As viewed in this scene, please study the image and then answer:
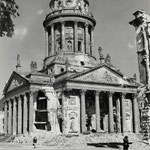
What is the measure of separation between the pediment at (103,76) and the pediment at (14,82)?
9500 millimetres

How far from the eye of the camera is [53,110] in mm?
46156

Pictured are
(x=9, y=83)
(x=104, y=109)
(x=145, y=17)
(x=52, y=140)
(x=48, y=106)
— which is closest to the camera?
(x=145, y=17)

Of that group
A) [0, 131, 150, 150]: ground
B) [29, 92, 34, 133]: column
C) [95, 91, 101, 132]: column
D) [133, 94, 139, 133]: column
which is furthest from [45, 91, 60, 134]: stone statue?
[133, 94, 139, 133]: column

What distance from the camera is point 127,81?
50.2 metres

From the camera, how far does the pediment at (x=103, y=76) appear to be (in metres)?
45.5

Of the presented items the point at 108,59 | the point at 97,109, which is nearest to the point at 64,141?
the point at 97,109

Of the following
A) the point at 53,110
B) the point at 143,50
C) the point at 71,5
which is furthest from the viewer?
the point at 71,5

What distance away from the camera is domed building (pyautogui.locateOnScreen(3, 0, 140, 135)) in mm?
44844

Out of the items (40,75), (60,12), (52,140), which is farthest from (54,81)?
(60,12)

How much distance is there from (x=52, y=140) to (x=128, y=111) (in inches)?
695

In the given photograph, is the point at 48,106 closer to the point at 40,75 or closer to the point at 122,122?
the point at 40,75

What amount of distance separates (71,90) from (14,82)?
13.5m

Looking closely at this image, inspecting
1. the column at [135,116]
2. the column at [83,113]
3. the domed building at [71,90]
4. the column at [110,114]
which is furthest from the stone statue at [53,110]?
the column at [135,116]

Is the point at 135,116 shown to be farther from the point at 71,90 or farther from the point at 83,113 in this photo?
the point at 71,90
